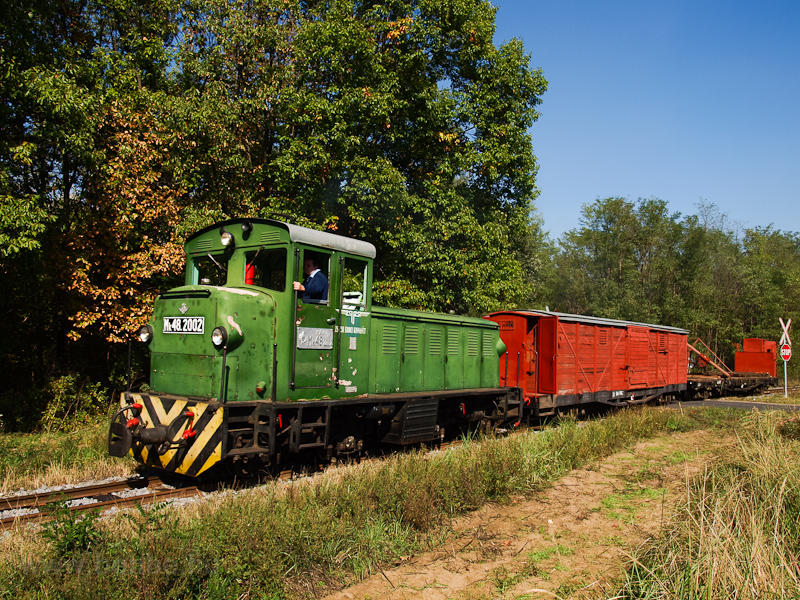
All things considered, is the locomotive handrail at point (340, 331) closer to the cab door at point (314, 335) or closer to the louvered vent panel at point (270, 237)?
the cab door at point (314, 335)

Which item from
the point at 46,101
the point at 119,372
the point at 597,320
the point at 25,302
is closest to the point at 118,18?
the point at 46,101

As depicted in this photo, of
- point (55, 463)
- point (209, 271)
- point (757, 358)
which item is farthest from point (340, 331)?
point (757, 358)

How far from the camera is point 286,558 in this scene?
4.57 meters

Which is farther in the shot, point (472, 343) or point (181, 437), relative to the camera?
point (472, 343)

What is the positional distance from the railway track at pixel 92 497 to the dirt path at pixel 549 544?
130 inches

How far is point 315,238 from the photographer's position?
24.8ft

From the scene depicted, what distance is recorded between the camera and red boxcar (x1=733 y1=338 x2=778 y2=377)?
26750mm

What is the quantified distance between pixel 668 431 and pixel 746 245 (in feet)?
Answer: 182

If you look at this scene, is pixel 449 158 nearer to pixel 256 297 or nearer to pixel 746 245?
pixel 256 297

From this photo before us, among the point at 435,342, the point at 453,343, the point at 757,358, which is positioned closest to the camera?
the point at 435,342

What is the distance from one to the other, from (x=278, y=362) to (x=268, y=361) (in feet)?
0.43

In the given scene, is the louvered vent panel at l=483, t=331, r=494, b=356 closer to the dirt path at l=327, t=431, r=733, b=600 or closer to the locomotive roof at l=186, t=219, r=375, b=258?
the dirt path at l=327, t=431, r=733, b=600

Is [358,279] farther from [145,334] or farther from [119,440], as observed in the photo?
[119,440]

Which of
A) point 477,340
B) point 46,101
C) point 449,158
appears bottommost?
point 477,340
